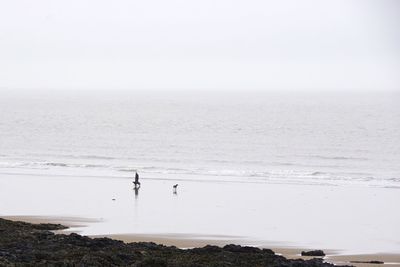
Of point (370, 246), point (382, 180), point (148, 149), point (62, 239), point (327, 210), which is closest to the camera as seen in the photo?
point (62, 239)

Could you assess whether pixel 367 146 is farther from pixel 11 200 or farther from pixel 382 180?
pixel 11 200

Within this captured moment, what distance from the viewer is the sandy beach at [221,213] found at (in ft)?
88.5

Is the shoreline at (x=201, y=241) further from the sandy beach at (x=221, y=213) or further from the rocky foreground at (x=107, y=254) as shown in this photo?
the rocky foreground at (x=107, y=254)

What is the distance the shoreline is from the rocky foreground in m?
2.39

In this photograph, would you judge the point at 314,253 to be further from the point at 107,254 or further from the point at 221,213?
the point at 221,213

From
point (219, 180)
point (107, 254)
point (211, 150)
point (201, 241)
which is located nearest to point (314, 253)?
point (201, 241)

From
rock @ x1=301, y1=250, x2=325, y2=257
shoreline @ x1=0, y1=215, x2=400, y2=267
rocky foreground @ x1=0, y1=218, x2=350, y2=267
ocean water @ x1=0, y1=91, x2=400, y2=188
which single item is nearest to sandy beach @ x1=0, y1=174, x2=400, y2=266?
shoreline @ x1=0, y1=215, x2=400, y2=267

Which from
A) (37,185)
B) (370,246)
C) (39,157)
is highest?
(39,157)

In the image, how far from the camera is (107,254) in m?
20.2

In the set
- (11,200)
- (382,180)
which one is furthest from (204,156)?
(11,200)

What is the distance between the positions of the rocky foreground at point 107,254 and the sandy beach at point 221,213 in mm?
3443

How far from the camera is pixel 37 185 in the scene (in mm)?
43500

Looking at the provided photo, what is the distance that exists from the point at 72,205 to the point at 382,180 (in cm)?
2213

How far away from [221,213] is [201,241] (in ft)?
20.7
